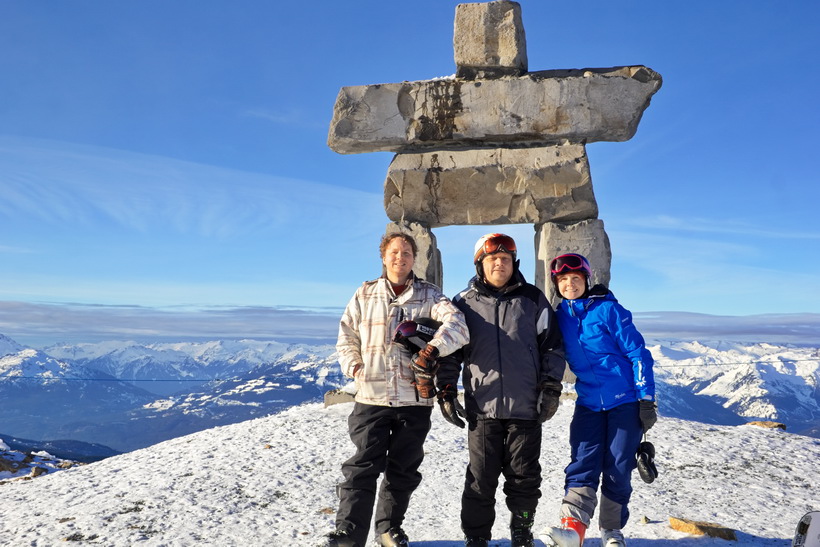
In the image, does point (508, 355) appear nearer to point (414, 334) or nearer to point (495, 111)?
point (414, 334)

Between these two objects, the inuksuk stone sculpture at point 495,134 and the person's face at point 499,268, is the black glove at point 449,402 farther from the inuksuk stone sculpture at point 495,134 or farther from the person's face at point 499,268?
the inuksuk stone sculpture at point 495,134

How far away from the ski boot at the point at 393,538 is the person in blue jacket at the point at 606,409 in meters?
1.09

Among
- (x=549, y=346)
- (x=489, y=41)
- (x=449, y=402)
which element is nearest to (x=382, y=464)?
(x=449, y=402)

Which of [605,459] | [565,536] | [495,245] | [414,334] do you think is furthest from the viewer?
[495,245]

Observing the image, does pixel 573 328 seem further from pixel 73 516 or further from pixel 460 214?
pixel 73 516

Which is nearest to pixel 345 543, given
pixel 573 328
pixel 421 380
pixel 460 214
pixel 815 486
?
pixel 421 380

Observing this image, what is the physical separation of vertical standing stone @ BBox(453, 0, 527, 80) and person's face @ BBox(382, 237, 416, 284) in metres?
4.20

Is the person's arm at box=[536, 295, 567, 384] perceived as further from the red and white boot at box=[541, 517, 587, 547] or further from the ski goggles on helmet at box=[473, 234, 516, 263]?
the red and white boot at box=[541, 517, 587, 547]

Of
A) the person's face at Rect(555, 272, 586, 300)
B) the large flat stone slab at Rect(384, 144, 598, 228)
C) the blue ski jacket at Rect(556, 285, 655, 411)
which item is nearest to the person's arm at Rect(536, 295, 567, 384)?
the blue ski jacket at Rect(556, 285, 655, 411)

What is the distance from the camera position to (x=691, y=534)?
462cm

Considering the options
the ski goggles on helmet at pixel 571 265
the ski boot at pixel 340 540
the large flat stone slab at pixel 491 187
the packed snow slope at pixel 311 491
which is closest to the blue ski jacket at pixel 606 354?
the ski goggles on helmet at pixel 571 265

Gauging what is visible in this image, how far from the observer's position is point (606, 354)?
404cm

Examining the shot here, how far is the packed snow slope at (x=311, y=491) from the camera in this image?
4.69m

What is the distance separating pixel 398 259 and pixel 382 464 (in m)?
1.43
